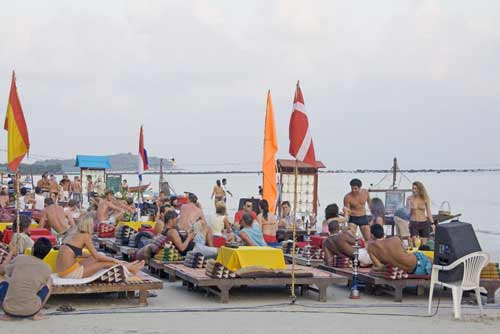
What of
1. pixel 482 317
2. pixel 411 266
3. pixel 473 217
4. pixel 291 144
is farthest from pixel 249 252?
pixel 473 217

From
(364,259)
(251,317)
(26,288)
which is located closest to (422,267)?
(364,259)

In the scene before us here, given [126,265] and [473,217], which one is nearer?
[126,265]

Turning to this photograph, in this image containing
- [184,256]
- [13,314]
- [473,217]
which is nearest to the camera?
[13,314]

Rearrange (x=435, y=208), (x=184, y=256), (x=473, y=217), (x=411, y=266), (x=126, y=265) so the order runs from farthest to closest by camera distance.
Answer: (x=435, y=208), (x=473, y=217), (x=184, y=256), (x=411, y=266), (x=126, y=265)

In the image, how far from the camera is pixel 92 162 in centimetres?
2895

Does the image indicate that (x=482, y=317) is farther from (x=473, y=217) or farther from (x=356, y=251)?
(x=473, y=217)

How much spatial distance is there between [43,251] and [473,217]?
33015 mm

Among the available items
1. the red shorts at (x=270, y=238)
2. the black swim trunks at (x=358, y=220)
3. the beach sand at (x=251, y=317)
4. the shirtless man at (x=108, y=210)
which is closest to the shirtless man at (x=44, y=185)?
the shirtless man at (x=108, y=210)

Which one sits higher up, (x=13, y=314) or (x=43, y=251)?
(x=43, y=251)

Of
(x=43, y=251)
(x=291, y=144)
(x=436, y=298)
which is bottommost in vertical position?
(x=436, y=298)

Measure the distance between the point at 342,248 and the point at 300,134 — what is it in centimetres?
207

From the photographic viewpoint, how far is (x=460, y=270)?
26.6ft

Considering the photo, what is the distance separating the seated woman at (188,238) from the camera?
1080cm

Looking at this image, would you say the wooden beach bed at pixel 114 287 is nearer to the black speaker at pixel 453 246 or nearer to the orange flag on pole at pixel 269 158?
the black speaker at pixel 453 246
